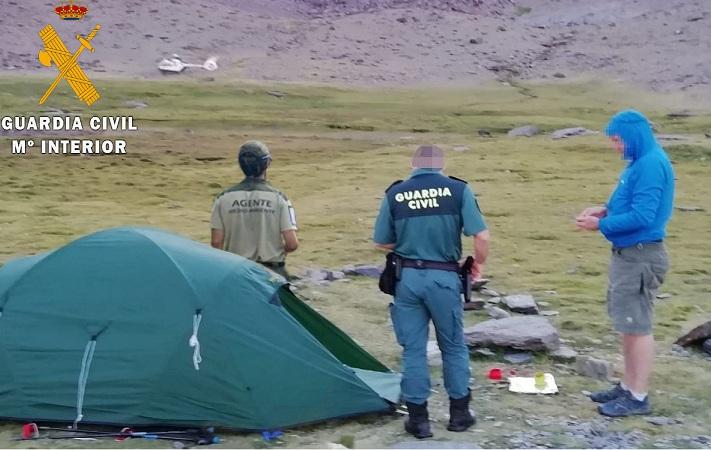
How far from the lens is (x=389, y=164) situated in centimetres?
2384

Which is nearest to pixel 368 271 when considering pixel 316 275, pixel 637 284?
pixel 316 275

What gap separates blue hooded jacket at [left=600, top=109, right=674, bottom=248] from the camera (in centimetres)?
634

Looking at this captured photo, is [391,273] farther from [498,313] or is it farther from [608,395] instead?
[498,313]

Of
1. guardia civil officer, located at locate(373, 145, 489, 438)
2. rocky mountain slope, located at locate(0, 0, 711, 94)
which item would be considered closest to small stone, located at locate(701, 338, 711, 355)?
guardia civil officer, located at locate(373, 145, 489, 438)

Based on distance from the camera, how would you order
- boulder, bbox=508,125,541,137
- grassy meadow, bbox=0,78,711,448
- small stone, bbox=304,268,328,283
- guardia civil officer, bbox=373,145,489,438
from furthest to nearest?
boulder, bbox=508,125,541,137, small stone, bbox=304,268,328,283, grassy meadow, bbox=0,78,711,448, guardia civil officer, bbox=373,145,489,438

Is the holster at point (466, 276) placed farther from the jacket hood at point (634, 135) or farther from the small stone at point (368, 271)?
the small stone at point (368, 271)

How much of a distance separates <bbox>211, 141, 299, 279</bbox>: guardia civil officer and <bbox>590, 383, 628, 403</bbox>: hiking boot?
94.2 inches

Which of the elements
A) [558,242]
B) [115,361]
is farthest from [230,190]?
[558,242]

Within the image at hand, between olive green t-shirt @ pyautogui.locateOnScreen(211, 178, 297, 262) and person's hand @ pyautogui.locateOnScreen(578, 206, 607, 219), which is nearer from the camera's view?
person's hand @ pyautogui.locateOnScreen(578, 206, 607, 219)

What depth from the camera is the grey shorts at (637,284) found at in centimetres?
648

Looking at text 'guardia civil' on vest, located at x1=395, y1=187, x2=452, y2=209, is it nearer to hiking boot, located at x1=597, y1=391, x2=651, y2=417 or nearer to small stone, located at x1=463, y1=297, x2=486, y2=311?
hiking boot, located at x1=597, y1=391, x2=651, y2=417

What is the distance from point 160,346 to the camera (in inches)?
255

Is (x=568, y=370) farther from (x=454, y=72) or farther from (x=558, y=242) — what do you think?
(x=454, y=72)

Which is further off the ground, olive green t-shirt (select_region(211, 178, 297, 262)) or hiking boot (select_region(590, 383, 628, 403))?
olive green t-shirt (select_region(211, 178, 297, 262))
